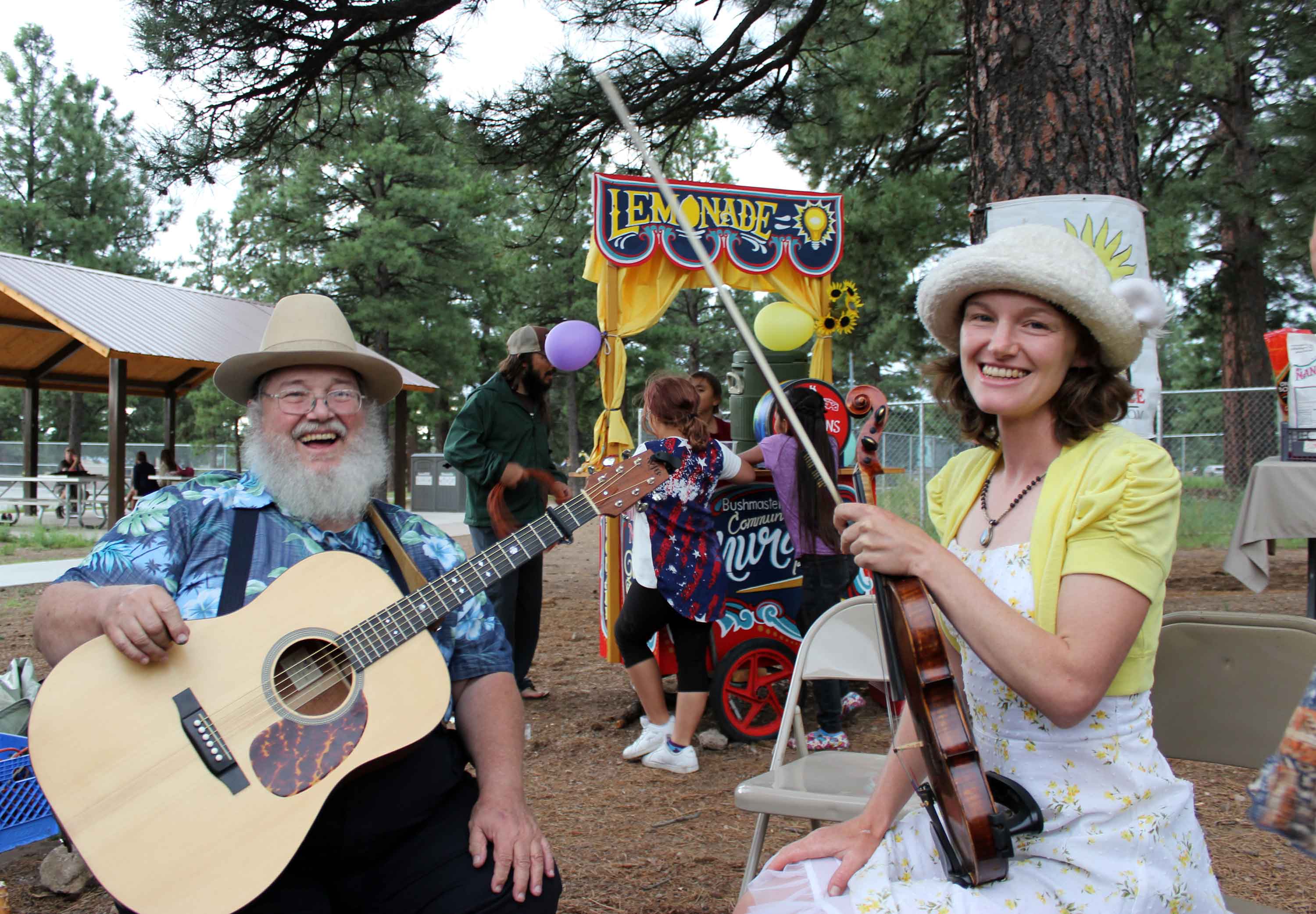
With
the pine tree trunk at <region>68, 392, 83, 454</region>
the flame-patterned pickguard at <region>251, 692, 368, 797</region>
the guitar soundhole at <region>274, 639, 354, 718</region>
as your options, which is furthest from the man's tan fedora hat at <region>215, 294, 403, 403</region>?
the pine tree trunk at <region>68, 392, 83, 454</region>

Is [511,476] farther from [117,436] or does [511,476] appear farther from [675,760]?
[117,436]

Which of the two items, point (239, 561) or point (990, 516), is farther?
point (239, 561)

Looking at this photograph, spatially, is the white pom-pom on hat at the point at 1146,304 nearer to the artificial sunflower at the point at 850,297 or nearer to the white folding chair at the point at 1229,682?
the white folding chair at the point at 1229,682

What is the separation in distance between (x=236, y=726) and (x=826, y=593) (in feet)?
9.54

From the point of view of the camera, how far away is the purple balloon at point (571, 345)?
5.32 m

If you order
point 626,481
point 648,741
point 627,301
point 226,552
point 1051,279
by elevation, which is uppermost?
point 627,301

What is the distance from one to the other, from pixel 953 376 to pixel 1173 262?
1022 centimetres

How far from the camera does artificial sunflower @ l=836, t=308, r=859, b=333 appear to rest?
20.7ft

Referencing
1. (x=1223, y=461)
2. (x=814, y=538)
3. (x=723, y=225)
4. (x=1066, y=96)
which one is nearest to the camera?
(x=1066, y=96)

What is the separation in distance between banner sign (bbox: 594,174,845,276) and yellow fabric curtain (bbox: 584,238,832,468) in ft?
0.38

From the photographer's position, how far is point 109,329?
37.1ft

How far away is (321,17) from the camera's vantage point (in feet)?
15.9

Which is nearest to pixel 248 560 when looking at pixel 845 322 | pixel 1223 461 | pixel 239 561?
pixel 239 561

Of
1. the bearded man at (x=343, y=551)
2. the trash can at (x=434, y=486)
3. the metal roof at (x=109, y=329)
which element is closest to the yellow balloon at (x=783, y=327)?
the bearded man at (x=343, y=551)
